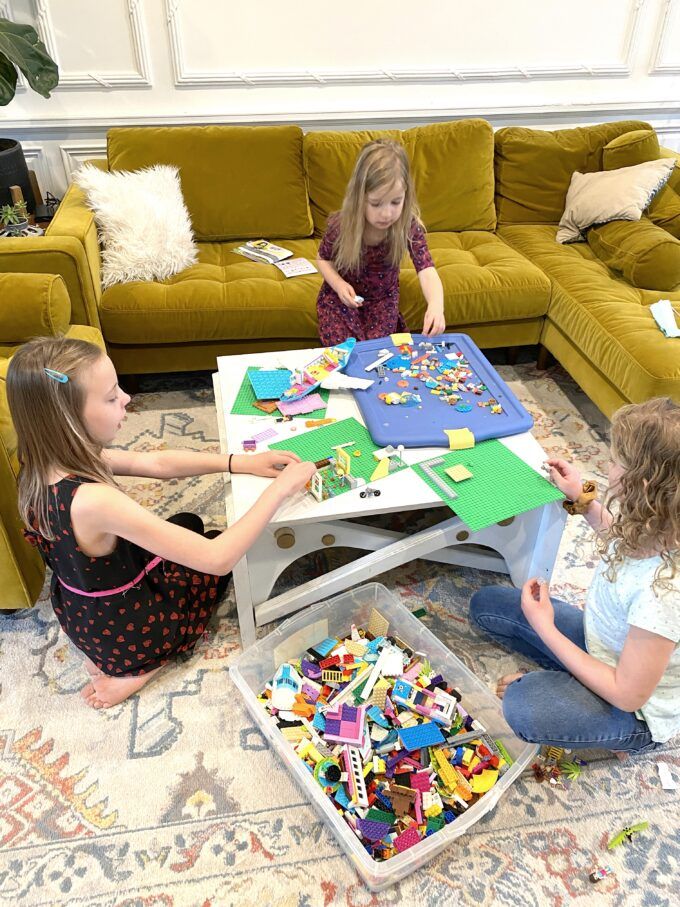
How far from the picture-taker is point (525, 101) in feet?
10.3

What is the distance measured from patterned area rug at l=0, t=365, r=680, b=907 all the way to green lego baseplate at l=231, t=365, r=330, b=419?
57cm

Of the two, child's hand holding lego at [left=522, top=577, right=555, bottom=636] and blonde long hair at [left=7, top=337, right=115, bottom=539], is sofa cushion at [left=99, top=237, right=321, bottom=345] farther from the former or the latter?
child's hand holding lego at [left=522, top=577, right=555, bottom=636]

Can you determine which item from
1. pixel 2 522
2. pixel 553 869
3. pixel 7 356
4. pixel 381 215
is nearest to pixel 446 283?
pixel 381 215

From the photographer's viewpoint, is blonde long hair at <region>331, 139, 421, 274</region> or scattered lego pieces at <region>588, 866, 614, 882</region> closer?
scattered lego pieces at <region>588, 866, 614, 882</region>

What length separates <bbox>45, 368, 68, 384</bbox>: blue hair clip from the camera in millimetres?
1207

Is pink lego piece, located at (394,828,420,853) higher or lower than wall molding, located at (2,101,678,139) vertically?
lower

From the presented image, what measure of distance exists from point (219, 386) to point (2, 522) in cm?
64

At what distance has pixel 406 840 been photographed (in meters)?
1.23

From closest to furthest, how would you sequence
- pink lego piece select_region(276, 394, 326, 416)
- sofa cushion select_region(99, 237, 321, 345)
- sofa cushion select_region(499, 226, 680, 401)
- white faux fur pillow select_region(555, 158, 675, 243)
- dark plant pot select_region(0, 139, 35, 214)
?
pink lego piece select_region(276, 394, 326, 416) < sofa cushion select_region(499, 226, 680, 401) < sofa cushion select_region(99, 237, 321, 345) < dark plant pot select_region(0, 139, 35, 214) < white faux fur pillow select_region(555, 158, 675, 243)

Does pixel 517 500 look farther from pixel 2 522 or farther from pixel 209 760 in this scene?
pixel 2 522

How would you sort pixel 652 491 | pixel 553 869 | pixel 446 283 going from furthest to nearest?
pixel 446 283 → pixel 553 869 → pixel 652 491

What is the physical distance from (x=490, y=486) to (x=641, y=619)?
0.45 meters

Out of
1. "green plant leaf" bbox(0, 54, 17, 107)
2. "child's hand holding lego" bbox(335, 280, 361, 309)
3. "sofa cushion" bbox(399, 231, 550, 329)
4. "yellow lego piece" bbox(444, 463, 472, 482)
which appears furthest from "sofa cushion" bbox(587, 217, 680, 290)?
"green plant leaf" bbox(0, 54, 17, 107)

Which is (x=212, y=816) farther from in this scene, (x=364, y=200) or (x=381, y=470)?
(x=364, y=200)
